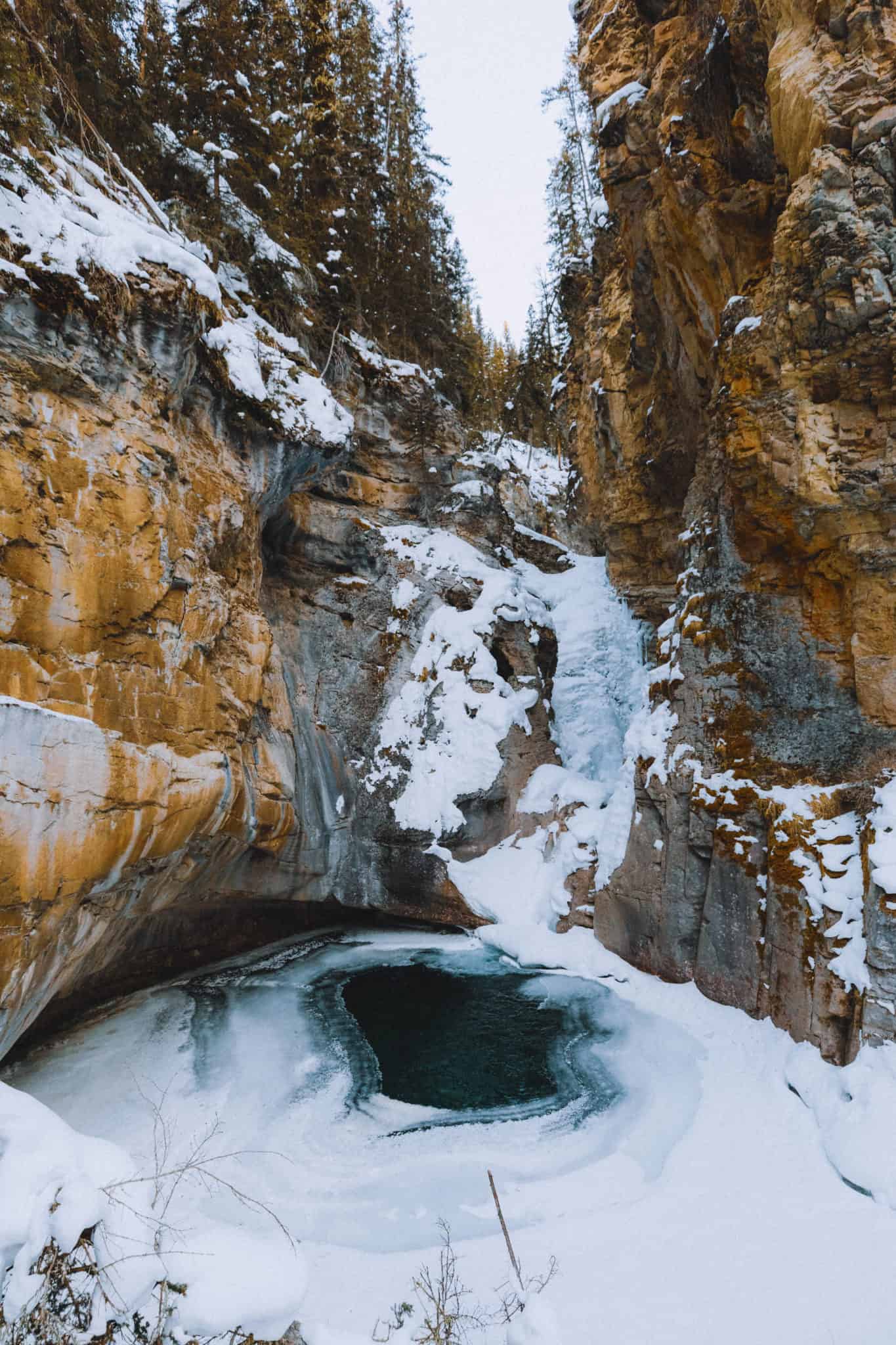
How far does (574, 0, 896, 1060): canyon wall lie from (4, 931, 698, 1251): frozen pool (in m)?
2.08

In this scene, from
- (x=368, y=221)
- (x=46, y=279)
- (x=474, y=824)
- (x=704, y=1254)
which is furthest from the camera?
(x=368, y=221)

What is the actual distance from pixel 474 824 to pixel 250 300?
1254 cm

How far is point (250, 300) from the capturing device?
47.6ft

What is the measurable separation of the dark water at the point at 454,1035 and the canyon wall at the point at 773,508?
2.47m

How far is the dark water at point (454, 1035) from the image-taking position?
27.3 feet

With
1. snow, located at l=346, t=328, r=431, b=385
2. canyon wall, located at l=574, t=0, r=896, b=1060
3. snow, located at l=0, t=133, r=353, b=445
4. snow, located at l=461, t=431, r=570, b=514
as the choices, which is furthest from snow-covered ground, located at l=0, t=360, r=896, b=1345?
snow, located at l=461, t=431, r=570, b=514

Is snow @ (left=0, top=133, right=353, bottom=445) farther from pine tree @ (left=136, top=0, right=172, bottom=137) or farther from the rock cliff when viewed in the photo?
pine tree @ (left=136, top=0, right=172, bottom=137)

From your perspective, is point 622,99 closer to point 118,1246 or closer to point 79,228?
point 79,228

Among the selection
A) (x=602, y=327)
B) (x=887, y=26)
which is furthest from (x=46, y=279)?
(x=602, y=327)

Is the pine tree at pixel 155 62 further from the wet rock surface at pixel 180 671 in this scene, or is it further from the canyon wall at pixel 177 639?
the wet rock surface at pixel 180 671

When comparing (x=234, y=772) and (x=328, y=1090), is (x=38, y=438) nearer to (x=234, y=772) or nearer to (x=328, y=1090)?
(x=234, y=772)

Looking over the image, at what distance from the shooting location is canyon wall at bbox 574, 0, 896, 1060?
839 cm

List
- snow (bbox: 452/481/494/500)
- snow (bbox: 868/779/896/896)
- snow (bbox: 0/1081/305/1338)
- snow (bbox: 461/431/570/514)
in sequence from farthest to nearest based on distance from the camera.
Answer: snow (bbox: 461/431/570/514)
snow (bbox: 452/481/494/500)
snow (bbox: 868/779/896/896)
snow (bbox: 0/1081/305/1338)

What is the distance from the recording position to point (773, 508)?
9656 millimetres
